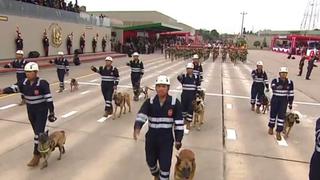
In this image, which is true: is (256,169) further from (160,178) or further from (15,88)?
(15,88)

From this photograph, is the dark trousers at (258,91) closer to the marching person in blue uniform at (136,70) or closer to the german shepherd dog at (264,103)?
the german shepherd dog at (264,103)

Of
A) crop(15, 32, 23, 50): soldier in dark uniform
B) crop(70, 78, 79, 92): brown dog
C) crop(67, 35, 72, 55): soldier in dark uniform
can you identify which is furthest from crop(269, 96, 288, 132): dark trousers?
crop(67, 35, 72, 55): soldier in dark uniform

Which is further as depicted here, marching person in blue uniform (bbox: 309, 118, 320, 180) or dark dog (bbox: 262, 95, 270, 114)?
dark dog (bbox: 262, 95, 270, 114)

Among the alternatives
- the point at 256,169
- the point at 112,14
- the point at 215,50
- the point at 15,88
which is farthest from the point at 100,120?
the point at 112,14

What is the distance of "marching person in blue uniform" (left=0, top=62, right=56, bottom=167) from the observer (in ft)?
22.8

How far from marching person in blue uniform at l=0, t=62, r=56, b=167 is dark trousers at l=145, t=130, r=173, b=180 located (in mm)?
2337

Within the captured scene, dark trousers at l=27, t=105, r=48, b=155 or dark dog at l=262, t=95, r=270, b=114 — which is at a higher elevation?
dark trousers at l=27, t=105, r=48, b=155

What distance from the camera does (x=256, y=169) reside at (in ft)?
24.5

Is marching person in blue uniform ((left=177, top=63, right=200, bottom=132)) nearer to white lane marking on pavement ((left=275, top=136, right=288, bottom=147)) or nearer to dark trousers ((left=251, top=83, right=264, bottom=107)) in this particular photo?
white lane marking on pavement ((left=275, top=136, right=288, bottom=147))

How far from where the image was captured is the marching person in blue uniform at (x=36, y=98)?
695 cm

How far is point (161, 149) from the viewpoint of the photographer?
5734 mm

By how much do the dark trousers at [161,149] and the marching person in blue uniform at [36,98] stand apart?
2337 millimetres

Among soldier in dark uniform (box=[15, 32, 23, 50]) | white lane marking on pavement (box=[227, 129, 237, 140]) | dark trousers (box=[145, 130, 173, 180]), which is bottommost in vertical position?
white lane marking on pavement (box=[227, 129, 237, 140])

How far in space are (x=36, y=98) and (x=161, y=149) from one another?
2844 millimetres
